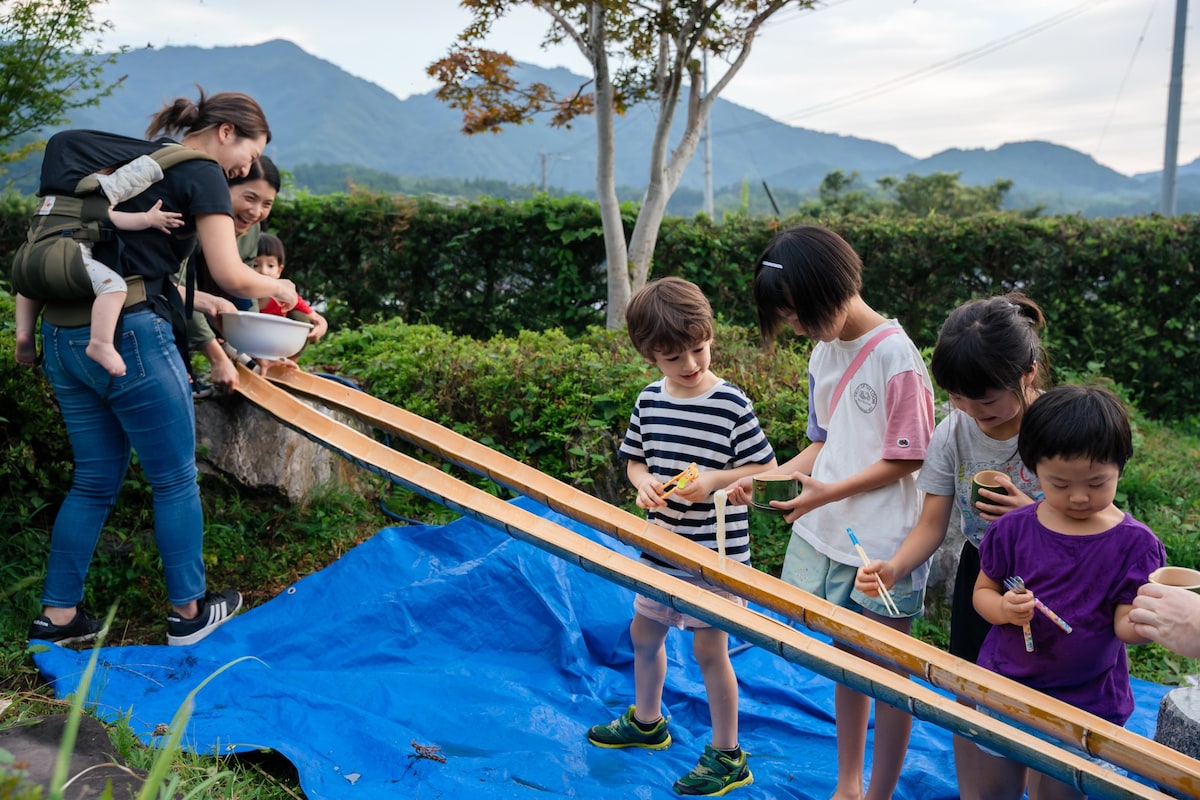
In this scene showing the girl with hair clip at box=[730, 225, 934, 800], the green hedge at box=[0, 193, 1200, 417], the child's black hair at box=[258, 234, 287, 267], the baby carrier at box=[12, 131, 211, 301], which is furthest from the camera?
the green hedge at box=[0, 193, 1200, 417]

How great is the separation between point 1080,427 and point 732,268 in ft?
20.8

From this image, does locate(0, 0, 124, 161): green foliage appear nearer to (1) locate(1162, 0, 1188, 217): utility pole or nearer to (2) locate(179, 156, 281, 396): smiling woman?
(2) locate(179, 156, 281, 396): smiling woman

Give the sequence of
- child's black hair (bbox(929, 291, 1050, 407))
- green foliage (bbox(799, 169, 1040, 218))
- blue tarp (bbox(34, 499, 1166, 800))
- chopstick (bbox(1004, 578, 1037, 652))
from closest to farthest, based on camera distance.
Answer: chopstick (bbox(1004, 578, 1037, 652)) < child's black hair (bbox(929, 291, 1050, 407)) < blue tarp (bbox(34, 499, 1166, 800)) < green foliage (bbox(799, 169, 1040, 218))

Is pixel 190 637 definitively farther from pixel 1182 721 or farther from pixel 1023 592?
pixel 1182 721

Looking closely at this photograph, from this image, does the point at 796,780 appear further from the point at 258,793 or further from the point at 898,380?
the point at 258,793

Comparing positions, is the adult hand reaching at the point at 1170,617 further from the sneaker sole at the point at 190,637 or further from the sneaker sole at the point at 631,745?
the sneaker sole at the point at 190,637

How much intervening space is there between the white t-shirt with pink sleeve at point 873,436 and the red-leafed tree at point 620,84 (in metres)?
4.61

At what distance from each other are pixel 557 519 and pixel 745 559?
1.43 metres

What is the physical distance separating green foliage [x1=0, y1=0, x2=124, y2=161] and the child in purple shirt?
20.2 ft

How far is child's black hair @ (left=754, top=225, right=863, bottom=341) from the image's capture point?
2238mm

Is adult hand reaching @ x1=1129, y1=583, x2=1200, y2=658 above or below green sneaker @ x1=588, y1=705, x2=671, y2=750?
above

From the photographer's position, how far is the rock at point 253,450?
397cm

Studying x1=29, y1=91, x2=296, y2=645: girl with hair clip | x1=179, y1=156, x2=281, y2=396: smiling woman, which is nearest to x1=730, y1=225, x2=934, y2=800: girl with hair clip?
x1=29, y1=91, x2=296, y2=645: girl with hair clip

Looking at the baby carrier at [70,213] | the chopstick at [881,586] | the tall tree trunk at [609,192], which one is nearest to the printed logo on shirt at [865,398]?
the chopstick at [881,586]
